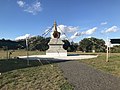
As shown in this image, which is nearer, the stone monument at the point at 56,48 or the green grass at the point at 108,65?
the green grass at the point at 108,65

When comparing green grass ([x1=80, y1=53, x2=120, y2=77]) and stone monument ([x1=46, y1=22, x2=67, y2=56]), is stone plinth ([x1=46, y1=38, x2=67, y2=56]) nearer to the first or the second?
stone monument ([x1=46, y1=22, x2=67, y2=56])

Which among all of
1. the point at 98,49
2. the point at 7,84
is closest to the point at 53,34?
the point at 7,84

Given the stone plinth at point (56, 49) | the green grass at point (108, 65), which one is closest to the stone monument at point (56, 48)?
the stone plinth at point (56, 49)

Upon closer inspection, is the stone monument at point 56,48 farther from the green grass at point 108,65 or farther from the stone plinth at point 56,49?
the green grass at point 108,65

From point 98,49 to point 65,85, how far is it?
161 ft

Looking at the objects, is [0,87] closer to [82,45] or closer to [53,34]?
[53,34]

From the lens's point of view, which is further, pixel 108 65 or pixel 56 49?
pixel 56 49

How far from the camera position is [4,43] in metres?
64.2

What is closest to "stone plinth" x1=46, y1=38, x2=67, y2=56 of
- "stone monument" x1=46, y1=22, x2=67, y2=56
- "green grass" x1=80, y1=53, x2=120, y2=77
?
"stone monument" x1=46, y1=22, x2=67, y2=56

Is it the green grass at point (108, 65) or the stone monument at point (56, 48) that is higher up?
the stone monument at point (56, 48)

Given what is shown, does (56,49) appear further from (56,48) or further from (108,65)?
(108,65)

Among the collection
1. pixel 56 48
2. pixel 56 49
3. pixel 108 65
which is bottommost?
pixel 108 65

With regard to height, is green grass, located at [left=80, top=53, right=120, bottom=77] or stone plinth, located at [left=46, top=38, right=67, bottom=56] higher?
stone plinth, located at [left=46, top=38, right=67, bottom=56]

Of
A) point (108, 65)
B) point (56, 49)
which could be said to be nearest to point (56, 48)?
point (56, 49)
